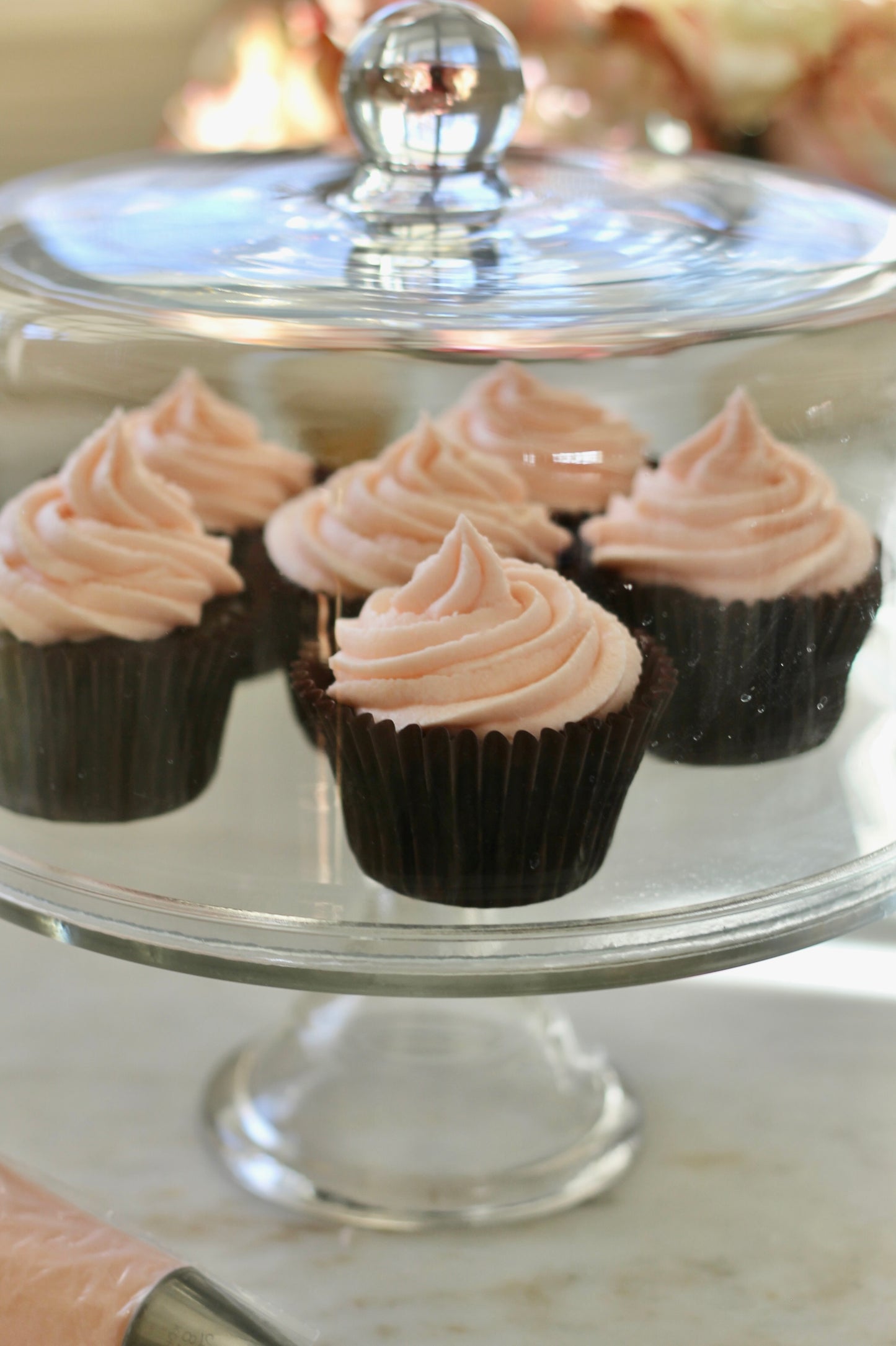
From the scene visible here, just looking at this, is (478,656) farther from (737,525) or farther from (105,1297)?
(105,1297)

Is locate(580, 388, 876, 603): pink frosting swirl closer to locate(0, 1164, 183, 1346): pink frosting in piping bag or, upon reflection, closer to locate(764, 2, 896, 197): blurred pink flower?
locate(0, 1164, 183, 1346): pink frosting in piping bag

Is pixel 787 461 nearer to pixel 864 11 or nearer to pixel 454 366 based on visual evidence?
pixel 454 366

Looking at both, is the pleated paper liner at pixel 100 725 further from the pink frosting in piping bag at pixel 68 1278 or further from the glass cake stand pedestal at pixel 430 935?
the pink frosting in piping bag at pixel 68 1278

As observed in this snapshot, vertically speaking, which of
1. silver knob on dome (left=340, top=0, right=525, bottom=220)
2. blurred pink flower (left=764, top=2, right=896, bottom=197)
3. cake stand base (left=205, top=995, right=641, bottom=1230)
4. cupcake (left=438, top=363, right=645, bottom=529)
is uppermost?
silver knob on dome (left=340, top=0, right=525, bottom=220)

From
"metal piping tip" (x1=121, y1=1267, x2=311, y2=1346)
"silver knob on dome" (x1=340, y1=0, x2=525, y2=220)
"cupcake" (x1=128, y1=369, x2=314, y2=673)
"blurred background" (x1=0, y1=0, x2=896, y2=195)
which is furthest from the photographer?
"blurred background" (x1=0, y1=0, x2=896, y2=195)

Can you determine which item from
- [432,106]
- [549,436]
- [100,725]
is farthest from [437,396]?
[100,725]

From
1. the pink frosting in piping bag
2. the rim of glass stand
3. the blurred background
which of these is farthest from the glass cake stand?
the blurred background

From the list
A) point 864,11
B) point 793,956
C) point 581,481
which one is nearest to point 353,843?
point 581,481

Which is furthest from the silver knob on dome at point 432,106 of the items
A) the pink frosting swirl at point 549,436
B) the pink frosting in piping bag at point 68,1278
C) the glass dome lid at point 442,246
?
the pink frosting in piping bag at point 68,1278
